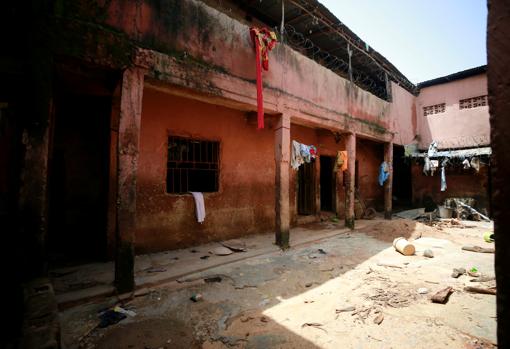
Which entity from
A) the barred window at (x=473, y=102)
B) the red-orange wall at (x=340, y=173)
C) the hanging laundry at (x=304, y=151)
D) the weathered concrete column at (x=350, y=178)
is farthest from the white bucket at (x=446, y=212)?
the hanging laundry at (x=304, y=151)

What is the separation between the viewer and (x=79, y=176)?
5.89 m

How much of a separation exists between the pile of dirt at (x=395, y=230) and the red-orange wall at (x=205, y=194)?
346cm

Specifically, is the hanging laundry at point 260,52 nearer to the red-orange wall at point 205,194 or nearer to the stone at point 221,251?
the red-orange wall at point 205,194

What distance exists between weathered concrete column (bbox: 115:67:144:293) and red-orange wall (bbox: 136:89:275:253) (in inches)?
75.0

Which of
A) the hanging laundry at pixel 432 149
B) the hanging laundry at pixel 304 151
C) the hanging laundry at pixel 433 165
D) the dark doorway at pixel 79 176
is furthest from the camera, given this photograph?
the hanging laundry at pixel 432 149

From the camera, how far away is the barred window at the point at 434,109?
14.3m

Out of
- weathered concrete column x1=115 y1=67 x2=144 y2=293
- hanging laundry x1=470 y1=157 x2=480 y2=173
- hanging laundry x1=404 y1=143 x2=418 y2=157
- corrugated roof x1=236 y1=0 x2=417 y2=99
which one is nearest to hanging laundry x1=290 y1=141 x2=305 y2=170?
Result: corrugated roof x1=236 y1=0 x2=417 y2=99

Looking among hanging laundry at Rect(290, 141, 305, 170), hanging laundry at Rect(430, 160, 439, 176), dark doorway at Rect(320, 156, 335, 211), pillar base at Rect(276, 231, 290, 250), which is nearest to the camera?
pillar base at Rect(276, 231, 290, 250)

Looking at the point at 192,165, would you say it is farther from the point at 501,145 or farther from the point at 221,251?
the point at 501,145

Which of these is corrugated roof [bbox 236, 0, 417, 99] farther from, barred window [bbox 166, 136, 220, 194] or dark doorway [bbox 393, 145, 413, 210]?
dark doorway [bbox 393, 145, 413, 210]

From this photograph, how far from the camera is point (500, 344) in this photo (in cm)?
106

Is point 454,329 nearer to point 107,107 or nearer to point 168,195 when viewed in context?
point 168,195

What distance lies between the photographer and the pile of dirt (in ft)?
27.7

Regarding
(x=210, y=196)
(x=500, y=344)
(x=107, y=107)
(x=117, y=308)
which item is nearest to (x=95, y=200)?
(x=107, y=107)
